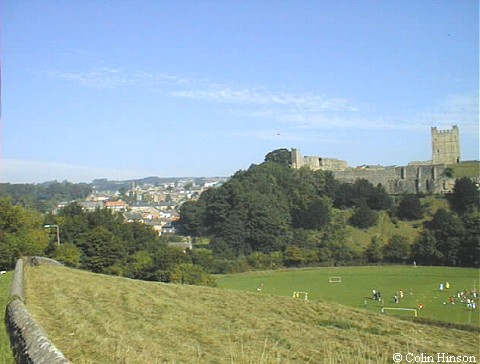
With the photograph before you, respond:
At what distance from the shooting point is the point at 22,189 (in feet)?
467

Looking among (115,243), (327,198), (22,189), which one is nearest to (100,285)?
(115,243)

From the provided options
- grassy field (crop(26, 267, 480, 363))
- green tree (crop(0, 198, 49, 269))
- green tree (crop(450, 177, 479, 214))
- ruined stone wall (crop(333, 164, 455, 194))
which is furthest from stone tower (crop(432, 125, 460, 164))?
grassy field (crop(26, 267, 480, 363))

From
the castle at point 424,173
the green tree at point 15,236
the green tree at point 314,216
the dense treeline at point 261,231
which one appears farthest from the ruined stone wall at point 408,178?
the green tree at point 15,236

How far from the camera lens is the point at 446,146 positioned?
8975 cm

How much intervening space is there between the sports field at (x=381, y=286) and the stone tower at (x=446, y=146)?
40.6 metres

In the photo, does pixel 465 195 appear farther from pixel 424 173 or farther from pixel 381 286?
pixel 381 286

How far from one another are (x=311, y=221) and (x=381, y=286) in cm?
2718

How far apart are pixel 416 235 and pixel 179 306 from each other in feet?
176

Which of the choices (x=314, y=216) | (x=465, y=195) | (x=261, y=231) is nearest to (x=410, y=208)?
(x=465, y=195)

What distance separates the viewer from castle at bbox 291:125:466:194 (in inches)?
3169

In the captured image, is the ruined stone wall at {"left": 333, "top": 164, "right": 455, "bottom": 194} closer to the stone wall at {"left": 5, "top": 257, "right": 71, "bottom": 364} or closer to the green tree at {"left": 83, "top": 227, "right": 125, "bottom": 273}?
the green tree at {"left": 83, "top": 227, "right": 125, "bottom": 273}

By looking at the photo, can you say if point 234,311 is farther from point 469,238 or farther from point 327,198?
point 327,198

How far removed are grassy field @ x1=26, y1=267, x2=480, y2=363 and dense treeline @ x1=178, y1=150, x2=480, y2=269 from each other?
40341 millimetres

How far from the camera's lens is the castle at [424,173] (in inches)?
3169
